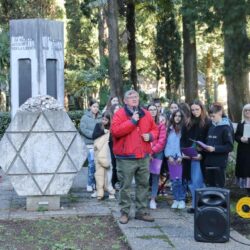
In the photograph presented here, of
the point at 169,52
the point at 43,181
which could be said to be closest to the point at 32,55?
the point at 43,181

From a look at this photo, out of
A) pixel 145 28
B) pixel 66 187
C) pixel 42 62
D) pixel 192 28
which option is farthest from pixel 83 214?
pixel 145 28

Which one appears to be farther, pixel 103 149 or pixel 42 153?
A: pixel 103 149

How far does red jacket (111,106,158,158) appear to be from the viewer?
764cm

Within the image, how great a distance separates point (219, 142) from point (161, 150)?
1.24m

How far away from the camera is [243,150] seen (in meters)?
9.02

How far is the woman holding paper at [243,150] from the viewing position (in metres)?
8.80

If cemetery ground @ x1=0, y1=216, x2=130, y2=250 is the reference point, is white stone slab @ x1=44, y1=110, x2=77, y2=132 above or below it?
above

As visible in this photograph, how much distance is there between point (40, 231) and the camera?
24.8 ft

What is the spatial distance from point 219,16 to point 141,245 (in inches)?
257

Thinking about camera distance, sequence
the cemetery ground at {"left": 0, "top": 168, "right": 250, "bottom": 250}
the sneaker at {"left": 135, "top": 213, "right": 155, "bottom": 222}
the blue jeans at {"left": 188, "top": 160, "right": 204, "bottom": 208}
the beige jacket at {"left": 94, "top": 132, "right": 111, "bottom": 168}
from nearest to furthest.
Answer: the cemetery ground at {"left": 0, "top": 168, "right": 250, "bottom": 250} → the sneaker at {"left": 135, "top": 213, "right": 155, "bottom": 222} → the blue jeans at {"left": 188, "top": 160, "right": 204, "bottom": 208} → the beige jacket at {"left": 94, "top": 132, "right": 111, "bottom": 168}

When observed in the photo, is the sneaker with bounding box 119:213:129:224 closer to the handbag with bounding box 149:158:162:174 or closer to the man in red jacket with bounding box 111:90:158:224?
the man in red jacket with bounding box 111:90:158:224

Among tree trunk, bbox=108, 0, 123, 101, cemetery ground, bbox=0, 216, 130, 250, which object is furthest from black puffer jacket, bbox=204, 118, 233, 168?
tree trunk, bbox=108, 0, 123, 101

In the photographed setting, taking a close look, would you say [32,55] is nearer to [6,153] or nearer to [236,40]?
[6,153]

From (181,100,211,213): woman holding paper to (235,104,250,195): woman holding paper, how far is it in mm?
744
